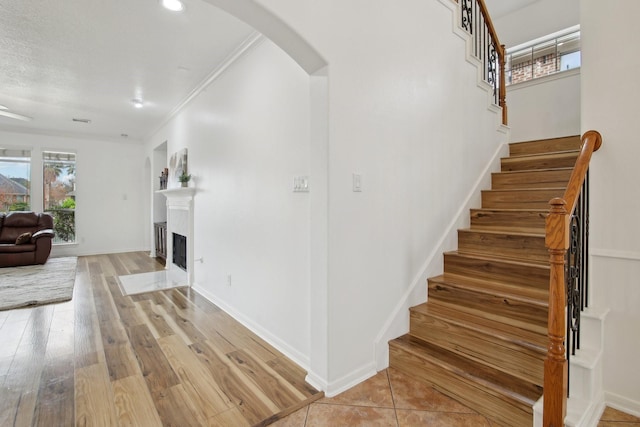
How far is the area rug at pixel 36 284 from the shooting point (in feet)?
12.0

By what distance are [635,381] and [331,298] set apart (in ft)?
5.80

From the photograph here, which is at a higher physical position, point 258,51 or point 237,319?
point 258,51

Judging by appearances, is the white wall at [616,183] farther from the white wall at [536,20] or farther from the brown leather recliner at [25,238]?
the brown leather recliner at [25,238]

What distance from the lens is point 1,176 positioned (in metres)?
6.32

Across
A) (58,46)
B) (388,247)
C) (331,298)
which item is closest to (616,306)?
(388,247)

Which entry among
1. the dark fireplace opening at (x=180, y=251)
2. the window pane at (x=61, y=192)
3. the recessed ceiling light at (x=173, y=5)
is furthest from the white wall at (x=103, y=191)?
the recessed ceiling light at (x=173, y=5)

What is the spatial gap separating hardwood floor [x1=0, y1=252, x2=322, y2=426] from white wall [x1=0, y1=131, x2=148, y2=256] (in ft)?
13.7

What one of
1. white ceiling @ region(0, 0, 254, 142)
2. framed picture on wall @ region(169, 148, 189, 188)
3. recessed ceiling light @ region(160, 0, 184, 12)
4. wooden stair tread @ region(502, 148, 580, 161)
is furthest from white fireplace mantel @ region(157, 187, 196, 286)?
wooden stair tread @ region(502, 148, 580, 161)

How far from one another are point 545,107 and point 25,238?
8.62 metres

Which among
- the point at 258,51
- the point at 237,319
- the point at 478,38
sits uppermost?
the point at 478,38

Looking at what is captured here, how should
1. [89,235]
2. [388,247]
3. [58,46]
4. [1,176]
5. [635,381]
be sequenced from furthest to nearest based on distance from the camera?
[89,235] → [1,176] → [58,46] → [388,247] → [635,381]

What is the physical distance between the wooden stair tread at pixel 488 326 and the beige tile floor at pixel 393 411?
45 cm

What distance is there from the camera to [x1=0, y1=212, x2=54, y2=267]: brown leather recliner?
5.46 meters

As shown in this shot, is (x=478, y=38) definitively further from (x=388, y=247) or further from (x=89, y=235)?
(x=89, y=235)
